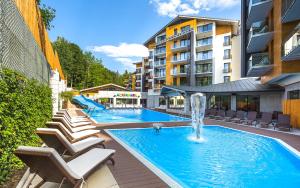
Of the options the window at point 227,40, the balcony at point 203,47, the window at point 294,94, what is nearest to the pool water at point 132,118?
the window at point 294,94

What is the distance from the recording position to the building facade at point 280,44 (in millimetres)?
13786

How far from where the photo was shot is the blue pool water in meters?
6.10

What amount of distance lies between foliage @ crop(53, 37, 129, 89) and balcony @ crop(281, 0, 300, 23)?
57.9 meters

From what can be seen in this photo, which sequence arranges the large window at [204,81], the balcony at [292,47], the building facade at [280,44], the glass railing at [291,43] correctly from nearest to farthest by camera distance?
1. the balcony at [292,47]
2. the glass railing at [291,43]
3. the building facade at [280,44]
4. the large window at [204,81]

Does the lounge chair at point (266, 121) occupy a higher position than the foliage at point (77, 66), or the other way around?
the foliage at point (77, 66)

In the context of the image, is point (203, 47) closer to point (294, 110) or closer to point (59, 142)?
point (294, 110)

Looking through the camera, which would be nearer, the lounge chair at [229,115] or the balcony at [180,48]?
the lounge chair at [229,115]

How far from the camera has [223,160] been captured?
313 inches

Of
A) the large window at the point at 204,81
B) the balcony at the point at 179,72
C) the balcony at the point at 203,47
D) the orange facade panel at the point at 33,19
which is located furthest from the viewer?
the balcony at the point at 179,72

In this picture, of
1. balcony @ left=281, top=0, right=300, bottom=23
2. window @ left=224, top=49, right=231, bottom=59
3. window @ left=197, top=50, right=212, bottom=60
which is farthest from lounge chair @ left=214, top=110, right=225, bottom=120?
window @ left=197, top=50, right=212, bottom=60

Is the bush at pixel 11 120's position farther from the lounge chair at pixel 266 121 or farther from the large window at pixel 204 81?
the large window at pixel 204 81

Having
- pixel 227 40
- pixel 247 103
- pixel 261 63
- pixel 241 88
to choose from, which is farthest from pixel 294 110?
pixel 227 40

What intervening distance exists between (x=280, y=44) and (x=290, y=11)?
99.9 inches

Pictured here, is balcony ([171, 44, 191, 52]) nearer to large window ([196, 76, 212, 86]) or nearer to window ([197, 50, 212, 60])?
window ([197, 50, 212, 60])
